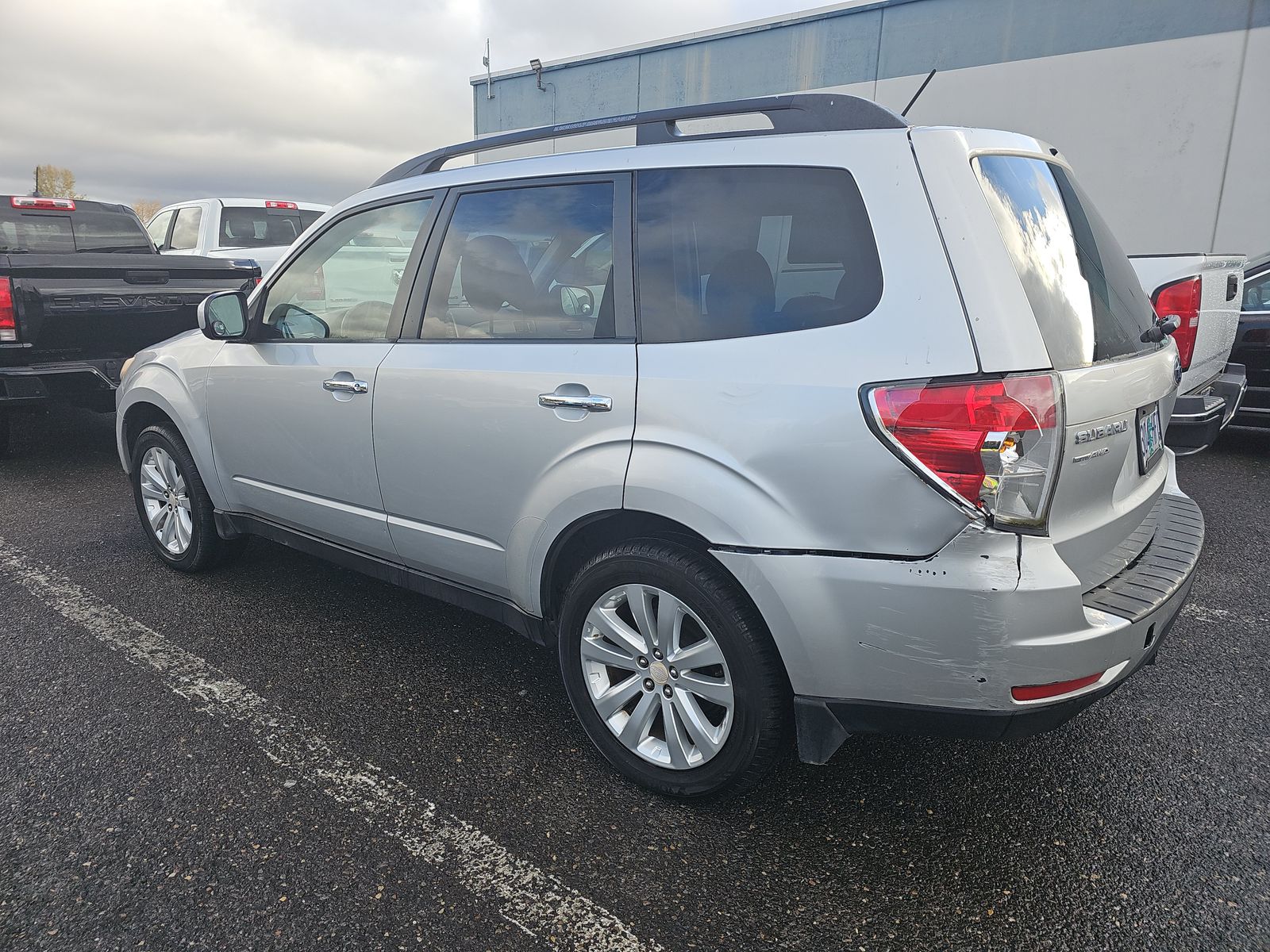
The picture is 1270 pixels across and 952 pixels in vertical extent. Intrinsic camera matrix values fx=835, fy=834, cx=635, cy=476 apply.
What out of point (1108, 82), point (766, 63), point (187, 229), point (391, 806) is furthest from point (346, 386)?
point (766, 63)

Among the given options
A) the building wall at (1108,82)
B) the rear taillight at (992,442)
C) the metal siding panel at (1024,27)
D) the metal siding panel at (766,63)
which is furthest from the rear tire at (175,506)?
the metal siding panel at (1024,27)

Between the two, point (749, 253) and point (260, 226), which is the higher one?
point (260, 226)

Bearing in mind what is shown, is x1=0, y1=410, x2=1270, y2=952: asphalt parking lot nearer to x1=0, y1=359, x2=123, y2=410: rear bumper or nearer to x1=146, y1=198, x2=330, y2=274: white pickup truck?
x1=0, y1=359, x2=123, y2=410: rear bumper

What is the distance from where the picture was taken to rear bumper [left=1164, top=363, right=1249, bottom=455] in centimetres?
409

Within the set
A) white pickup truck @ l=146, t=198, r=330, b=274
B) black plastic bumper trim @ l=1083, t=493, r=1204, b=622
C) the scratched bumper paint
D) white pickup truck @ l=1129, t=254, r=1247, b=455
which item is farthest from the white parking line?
white pickup truck @ l=146, t=198, r=330, b=274

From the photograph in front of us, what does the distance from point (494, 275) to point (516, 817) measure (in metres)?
1.66

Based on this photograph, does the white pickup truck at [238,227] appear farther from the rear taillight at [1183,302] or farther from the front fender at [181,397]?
the rear taillight at [1183,302]

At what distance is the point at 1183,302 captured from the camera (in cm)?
486

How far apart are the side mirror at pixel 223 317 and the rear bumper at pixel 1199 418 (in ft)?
13.2

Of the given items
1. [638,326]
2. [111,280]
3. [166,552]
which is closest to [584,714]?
[638,326]

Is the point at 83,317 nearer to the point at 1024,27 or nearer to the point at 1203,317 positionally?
the point at 1203,317

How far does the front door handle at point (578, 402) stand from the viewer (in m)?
2.29

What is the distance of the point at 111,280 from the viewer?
18.5 feet

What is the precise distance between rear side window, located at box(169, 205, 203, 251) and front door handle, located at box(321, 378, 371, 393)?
8497mm
